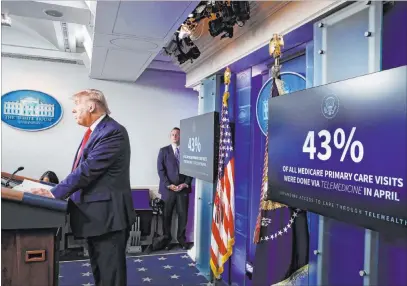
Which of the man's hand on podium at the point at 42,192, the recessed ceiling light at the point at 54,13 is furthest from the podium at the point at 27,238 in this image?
the recessed ceiling light at the point at 54,13

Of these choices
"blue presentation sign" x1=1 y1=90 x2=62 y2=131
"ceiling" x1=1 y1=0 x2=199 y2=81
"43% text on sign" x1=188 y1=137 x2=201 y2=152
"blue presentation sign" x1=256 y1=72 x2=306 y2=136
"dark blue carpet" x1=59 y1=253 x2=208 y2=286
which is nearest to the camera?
"ceiling" x1=1 y1=0 x2=199 y2=81

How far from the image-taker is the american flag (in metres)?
2.79

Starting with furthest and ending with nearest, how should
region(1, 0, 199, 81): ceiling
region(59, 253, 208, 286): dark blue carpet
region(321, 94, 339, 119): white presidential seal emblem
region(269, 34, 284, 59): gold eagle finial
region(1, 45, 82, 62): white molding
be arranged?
region(1, 45, 82, 62): white molding, region(59, 253, 208, 286): dark blue carpet, region(1, 0, 199, 81): ceiling, region(269, 34, 284, 59): gold eagle finial, region(321, 94, 339, 119): white presidential seal emblem

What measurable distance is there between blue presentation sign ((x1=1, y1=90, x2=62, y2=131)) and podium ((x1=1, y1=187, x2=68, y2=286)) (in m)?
3.82

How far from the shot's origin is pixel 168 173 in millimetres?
4602

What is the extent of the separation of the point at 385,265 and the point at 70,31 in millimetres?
3916

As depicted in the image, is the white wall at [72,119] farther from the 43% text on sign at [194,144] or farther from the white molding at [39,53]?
the 43% text on sign at [194,144]

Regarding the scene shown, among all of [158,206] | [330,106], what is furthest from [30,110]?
[330,106]

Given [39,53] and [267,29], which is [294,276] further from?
[39,53]

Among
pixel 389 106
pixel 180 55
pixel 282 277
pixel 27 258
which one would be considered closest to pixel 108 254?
pixel 27 258

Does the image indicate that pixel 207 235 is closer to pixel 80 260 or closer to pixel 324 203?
pixel 80 260

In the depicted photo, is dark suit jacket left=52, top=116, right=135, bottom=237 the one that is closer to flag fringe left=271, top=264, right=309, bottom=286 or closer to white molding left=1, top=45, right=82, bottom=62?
flag fringe left=271, top=264, right=309, bottom=286

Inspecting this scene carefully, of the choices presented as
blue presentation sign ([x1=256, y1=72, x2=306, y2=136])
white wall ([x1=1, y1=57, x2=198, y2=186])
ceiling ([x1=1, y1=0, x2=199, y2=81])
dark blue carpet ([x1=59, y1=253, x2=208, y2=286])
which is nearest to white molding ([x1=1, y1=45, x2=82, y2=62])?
ceiling ([x1=1, y1=0, x2=199, y2=81])

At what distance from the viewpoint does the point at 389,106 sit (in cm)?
122
